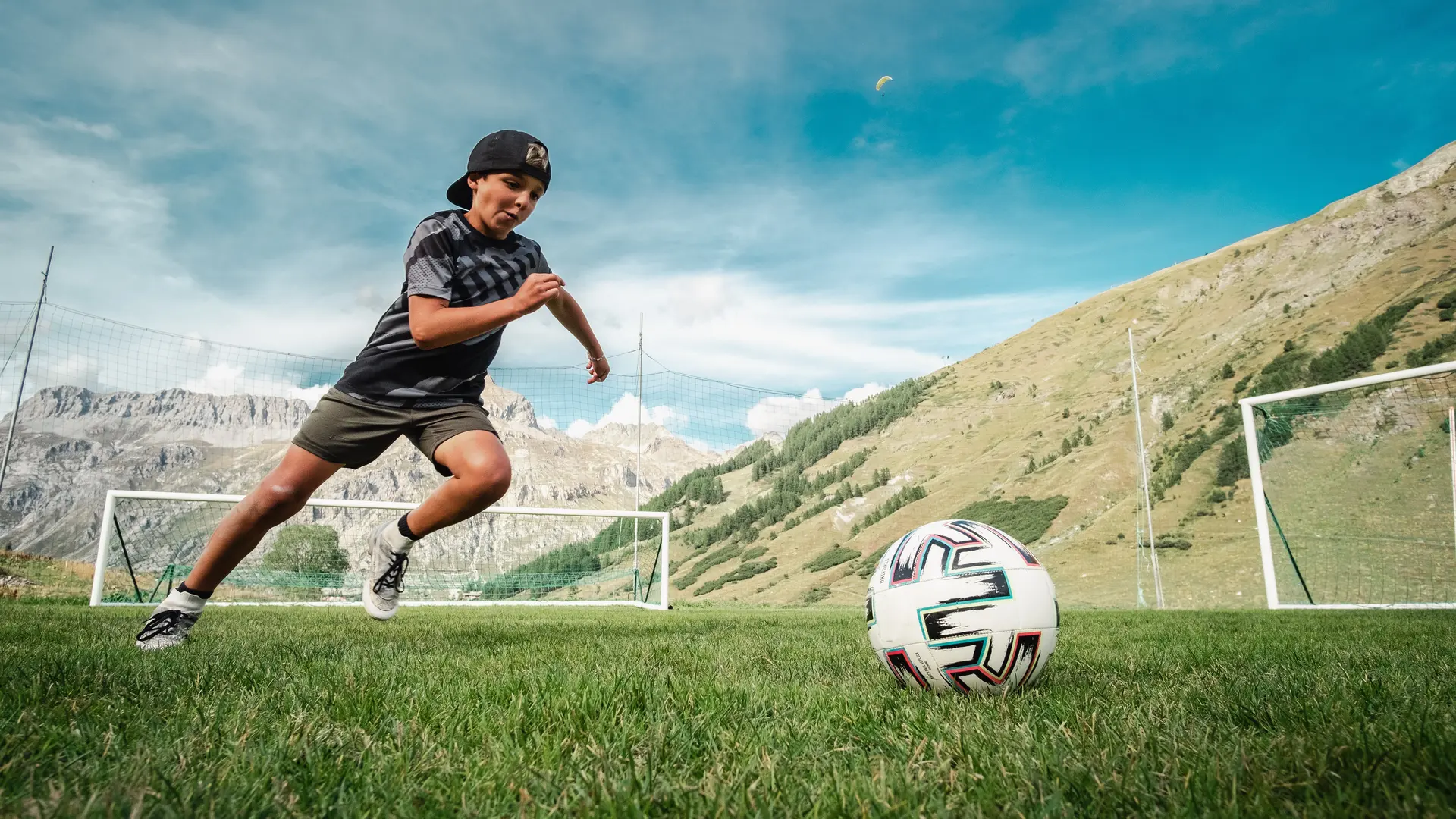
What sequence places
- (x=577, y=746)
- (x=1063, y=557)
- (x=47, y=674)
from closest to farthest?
1. (x=577, y=746)
2. (x=47, y=674)
3. (x=1063, y=557)

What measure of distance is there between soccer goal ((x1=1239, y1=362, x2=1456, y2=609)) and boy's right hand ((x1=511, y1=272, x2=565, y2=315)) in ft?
82.5

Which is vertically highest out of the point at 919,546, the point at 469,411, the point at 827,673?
the point at 469,411

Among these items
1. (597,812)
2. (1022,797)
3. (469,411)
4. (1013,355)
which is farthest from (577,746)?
(1013,355)

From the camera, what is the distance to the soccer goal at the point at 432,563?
12578mm

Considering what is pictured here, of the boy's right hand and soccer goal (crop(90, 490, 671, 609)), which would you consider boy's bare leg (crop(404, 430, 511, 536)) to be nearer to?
the boy's right hand

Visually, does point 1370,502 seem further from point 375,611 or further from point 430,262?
point 430,262

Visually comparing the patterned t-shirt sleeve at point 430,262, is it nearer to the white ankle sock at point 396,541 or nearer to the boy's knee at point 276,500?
the boy's knee at point 276,500

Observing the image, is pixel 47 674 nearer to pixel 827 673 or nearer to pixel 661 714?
pixel 661 714

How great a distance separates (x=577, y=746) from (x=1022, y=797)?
3.07 feet

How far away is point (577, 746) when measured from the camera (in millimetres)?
1791

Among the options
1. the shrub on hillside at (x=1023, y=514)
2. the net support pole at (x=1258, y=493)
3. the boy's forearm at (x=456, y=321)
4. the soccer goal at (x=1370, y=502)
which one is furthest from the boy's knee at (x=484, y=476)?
the shrub on hillside at (x=1023, y=514)

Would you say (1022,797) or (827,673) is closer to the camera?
Result: (1022,797)

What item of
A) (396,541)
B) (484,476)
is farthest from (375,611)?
(484,476)

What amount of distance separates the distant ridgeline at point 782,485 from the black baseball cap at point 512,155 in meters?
75.4
